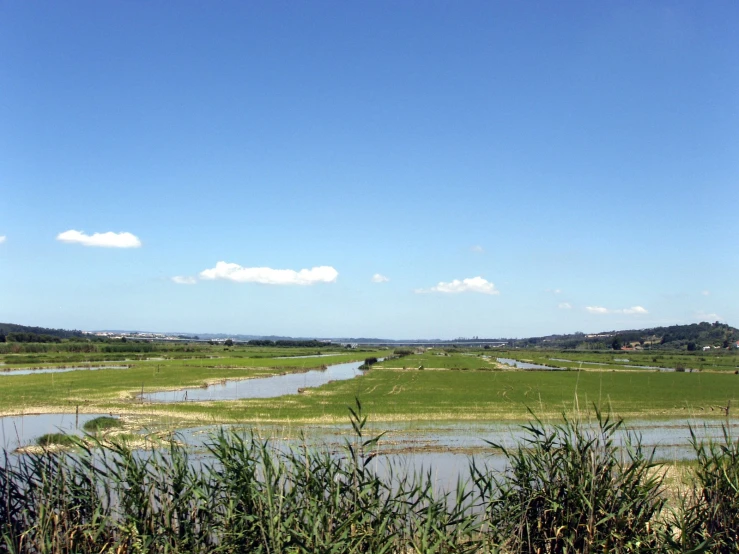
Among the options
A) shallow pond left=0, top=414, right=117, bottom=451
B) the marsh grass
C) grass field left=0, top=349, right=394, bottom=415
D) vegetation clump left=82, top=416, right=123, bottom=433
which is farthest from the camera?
grass field left=0, top=349, right=394, bottom=415

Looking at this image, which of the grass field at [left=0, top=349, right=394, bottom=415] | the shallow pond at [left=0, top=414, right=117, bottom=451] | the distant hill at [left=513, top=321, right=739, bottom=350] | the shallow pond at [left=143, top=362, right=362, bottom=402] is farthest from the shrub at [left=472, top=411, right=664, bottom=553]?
the distant hill at [left=513, top=321, right=739, bottom=350]

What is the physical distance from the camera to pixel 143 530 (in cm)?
683

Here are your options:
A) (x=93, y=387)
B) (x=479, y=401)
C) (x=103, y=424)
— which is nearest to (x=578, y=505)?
(x=103, y=424)

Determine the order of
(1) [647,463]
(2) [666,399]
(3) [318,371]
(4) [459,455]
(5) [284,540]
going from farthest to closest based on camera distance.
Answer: (3) [318,371]
(2) [666,399]
(4) [459,455]
(1) [647,463]
(5) [284,540]

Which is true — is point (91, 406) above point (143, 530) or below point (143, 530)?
below

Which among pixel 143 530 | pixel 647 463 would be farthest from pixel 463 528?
pixel 143 530

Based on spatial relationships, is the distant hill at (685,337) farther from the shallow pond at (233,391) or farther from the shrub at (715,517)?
the shrub at (715,517)

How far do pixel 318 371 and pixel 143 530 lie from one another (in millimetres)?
54366

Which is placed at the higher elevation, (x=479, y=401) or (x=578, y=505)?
(x=578, y=505)

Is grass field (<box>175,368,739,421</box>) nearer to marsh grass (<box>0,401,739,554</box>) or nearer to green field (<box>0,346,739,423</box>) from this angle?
green field (<box>0,346,739,423</box>)

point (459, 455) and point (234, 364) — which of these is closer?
point (459, 455)

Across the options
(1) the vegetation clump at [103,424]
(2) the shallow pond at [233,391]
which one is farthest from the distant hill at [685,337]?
(1) the vegetation clump at [103,424]

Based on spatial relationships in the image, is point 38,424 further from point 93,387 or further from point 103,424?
point 93,387

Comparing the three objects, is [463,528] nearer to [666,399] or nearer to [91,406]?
[91,406]
